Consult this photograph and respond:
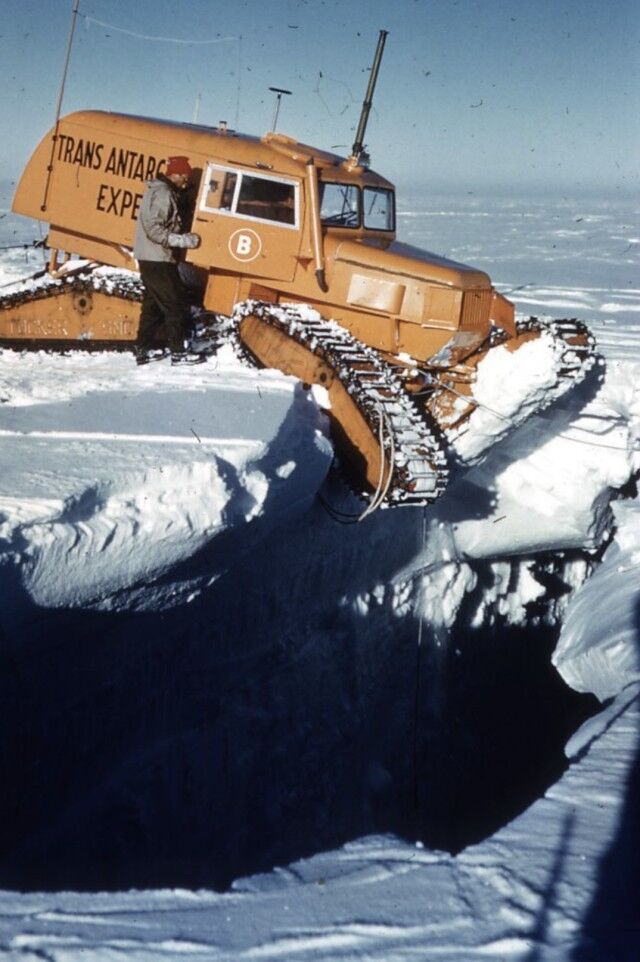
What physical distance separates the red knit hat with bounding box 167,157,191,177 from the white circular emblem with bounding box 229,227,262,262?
575mm

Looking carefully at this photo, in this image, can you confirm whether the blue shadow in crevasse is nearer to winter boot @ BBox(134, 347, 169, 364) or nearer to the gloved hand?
winter boot @ BBox(134, 347, 169, 364)

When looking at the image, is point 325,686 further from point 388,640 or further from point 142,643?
point 142,643

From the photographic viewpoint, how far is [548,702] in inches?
328

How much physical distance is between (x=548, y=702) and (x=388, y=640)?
2.48m

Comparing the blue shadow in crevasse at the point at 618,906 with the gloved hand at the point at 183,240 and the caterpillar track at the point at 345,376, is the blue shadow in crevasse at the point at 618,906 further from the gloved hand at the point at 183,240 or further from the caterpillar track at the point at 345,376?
the gloved hand at the point at 183,240

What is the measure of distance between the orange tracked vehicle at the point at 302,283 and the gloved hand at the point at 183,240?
39cm

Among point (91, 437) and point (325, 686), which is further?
point (325, 686)

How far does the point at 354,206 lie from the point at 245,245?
0.99 m

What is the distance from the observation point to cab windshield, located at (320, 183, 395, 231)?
6.86 m

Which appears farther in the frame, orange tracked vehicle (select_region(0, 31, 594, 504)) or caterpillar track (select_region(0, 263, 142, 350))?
caterpillar track (select_region(0, 263, 142, 350))

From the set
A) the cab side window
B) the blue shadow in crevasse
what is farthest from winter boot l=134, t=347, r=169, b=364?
the blue shadow in crevasse

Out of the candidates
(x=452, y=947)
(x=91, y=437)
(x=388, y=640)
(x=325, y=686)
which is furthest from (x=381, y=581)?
(x=452, y=947)

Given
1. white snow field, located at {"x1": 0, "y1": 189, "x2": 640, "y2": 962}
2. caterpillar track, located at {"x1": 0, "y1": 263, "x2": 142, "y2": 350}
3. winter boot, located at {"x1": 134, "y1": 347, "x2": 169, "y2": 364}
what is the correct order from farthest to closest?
caterpillar track, located at {"x1": 0, "y1": 263, "x2": 142, "y2": 350}
winter boot, located at {"x1": 134, "y1": 347, "x2": 169, "y2": 364}
white snow field, located at {"x1": 0, "y1": 189, "x2": 640, "y2": 962}

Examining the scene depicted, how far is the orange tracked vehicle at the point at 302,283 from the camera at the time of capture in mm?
5586
